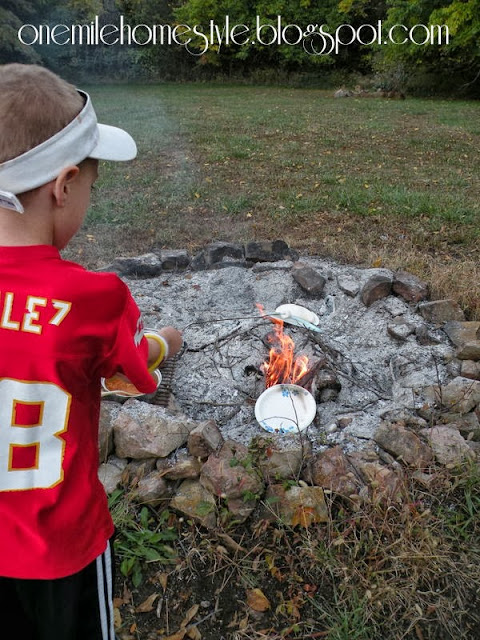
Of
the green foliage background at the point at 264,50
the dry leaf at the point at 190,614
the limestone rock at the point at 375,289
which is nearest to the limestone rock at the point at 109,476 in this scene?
the dry leaf at the point at 190,614

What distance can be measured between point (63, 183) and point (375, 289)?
2.38 m

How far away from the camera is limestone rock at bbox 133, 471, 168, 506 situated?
2.05 meters

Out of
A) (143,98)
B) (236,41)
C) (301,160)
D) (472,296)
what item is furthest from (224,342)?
(236,41)

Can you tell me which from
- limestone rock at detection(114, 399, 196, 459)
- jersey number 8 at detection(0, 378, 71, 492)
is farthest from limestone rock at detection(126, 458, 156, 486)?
jersey number 8 at detection(0, 378, 71, 492)

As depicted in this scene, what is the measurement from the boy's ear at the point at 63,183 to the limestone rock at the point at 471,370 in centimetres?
208

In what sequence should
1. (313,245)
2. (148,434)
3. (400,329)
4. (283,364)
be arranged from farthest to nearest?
(313,245)
(400,329)
(283,364)
(148,434)

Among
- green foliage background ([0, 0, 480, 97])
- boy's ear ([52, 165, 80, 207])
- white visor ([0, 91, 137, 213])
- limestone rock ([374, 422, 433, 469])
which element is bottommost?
green foliage background ([0, 0, 480, 97])

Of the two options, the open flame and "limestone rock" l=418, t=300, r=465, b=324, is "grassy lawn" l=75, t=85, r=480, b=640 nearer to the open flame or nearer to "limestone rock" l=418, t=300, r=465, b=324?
"limestone rock" l=418, t=300, r=465, b=324

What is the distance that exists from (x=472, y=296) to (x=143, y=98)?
514 inches

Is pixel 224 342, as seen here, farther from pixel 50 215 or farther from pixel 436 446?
pixel 50 215

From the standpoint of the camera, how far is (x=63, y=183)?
111 cm

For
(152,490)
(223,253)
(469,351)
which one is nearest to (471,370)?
(469,351)

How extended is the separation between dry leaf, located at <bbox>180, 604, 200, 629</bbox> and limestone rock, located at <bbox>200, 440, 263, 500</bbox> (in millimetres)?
372

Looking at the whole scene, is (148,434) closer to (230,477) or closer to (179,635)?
(230,477)
